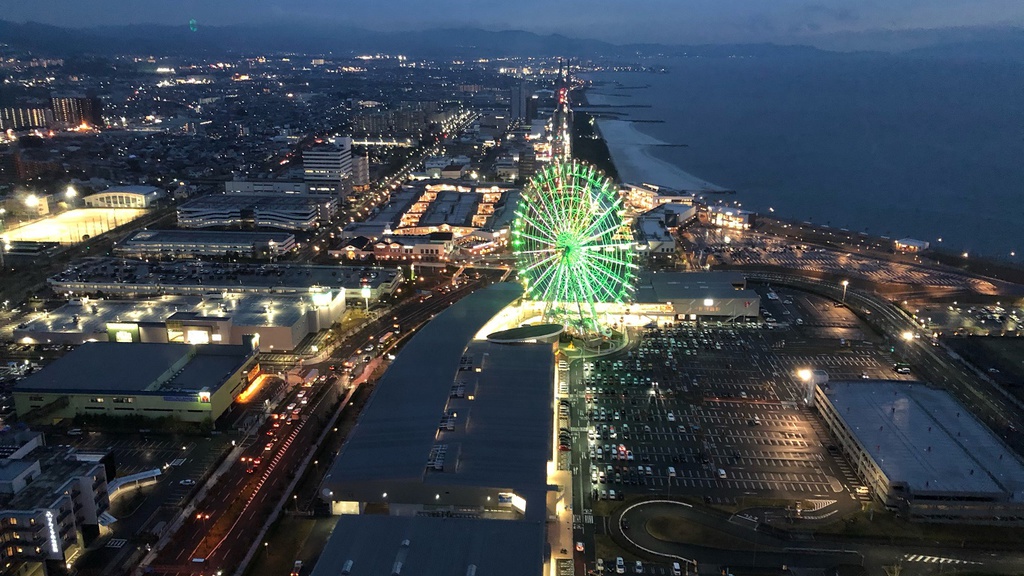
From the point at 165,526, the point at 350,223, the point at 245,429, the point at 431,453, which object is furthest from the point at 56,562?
the point at 350,223

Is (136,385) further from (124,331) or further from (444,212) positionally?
(444,212)

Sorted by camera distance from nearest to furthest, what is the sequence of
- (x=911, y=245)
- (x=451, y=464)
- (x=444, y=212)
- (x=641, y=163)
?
(x=451, y=464), (x=911, y=245), (x=444, y=212), (x=641, y=163)

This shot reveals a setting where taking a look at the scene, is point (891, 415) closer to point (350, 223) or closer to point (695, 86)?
point (350, 223)

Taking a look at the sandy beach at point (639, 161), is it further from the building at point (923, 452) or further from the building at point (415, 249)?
the building at point (923, 452)

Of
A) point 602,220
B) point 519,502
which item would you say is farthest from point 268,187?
point 519,502

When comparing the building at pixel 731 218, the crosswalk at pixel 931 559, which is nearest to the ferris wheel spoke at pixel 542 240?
the crosswalk at pixel 931 559

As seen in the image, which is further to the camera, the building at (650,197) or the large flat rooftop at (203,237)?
the building at (650,197)
